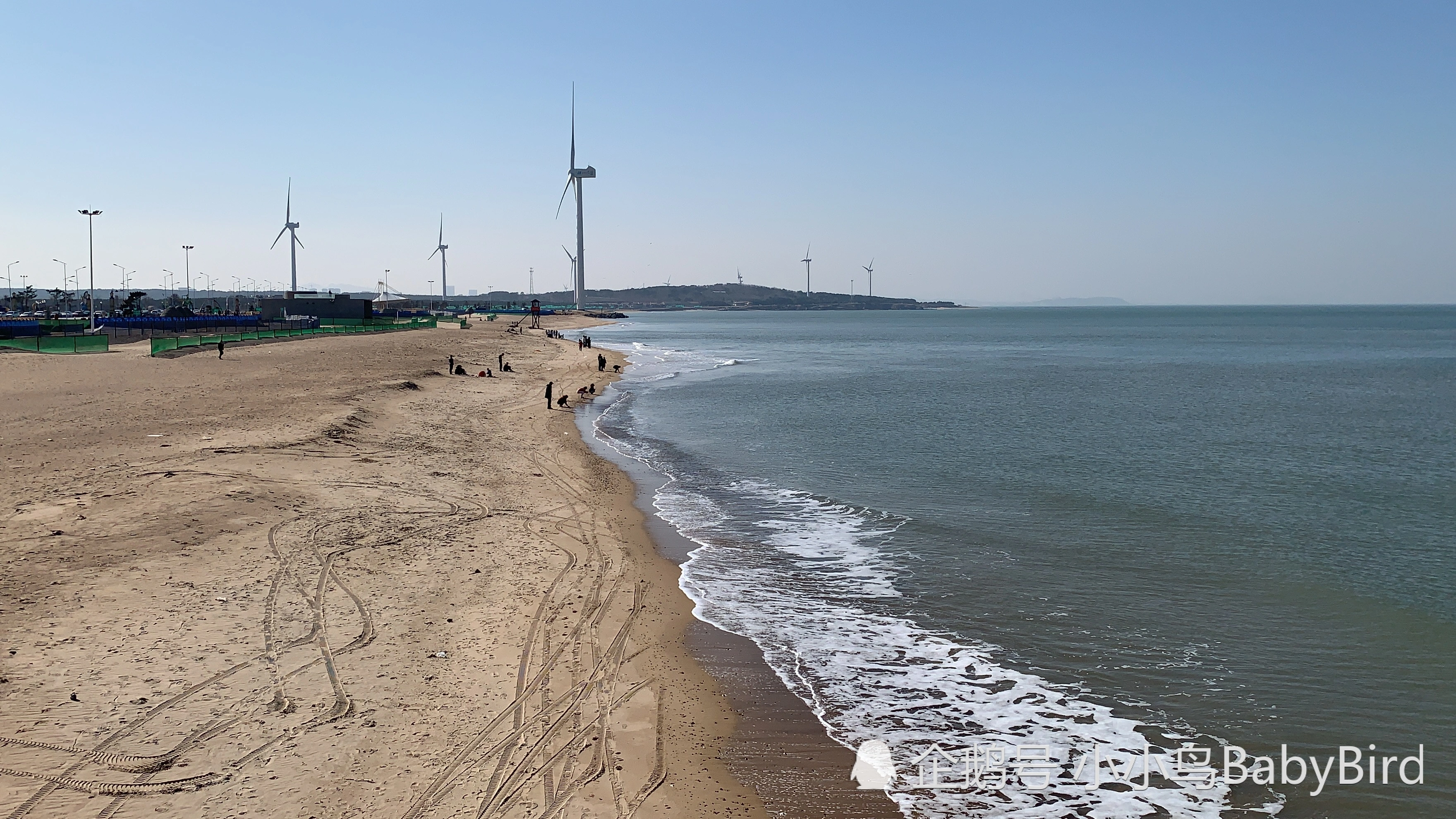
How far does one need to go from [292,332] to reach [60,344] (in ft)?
73.9

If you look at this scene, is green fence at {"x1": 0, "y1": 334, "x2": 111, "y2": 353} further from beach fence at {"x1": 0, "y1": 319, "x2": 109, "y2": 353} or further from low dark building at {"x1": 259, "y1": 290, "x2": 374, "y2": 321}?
low dark building at {"x1": 259, "y1": 290, "x2": 374, "y2": 321}

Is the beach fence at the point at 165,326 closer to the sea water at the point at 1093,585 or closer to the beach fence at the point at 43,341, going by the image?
the beach fence at the point at 43,341

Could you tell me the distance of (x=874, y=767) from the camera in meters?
9.33

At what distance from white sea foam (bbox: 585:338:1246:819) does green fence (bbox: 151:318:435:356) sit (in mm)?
48172

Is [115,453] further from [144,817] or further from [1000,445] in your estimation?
[1000,445]

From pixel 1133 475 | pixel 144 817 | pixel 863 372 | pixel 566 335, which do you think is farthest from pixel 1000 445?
pixel 566 335

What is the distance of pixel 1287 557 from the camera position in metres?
18.0

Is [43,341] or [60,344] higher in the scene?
[43,341]

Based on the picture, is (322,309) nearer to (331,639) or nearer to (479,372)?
(479,372)

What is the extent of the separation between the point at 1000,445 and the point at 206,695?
A: 27.5 metres

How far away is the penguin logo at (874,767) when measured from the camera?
8.96 metres

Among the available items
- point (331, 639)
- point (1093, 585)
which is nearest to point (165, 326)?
point (331, 639)

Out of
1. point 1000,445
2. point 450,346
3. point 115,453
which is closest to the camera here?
point 115,453

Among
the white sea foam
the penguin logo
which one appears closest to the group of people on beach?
the white sea foam
